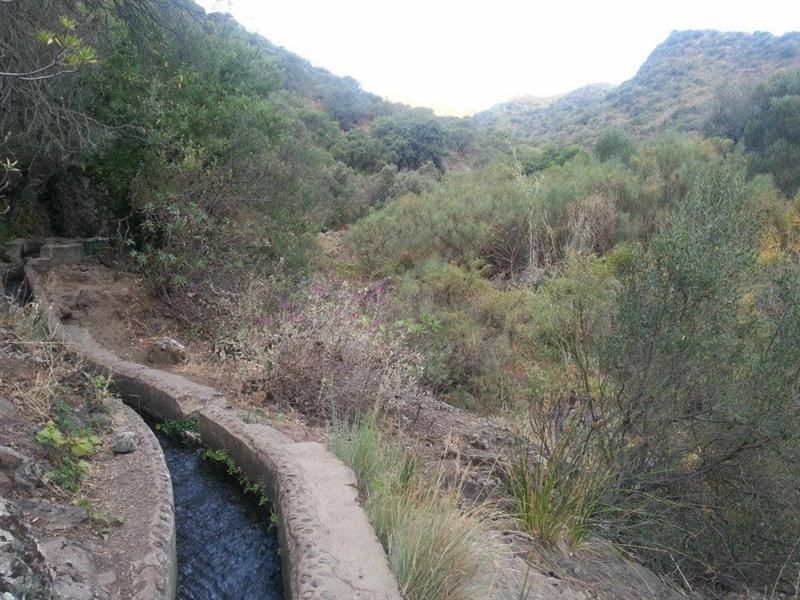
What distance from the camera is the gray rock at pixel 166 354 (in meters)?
7.79

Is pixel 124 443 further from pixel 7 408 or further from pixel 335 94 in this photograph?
pixel 335 94

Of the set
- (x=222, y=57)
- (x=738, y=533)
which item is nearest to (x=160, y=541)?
(x=738, y=533)

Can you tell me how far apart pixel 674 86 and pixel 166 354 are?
4521 centimetres

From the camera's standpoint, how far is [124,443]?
4.63 m

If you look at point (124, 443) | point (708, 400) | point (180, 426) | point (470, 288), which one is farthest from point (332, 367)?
point (470, 288)

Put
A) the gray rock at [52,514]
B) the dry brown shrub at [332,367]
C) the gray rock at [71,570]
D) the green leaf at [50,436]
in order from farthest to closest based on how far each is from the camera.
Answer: the dry brown shrub at [332,367]
the green leaf at [50,436]
the gray rock at [52,514]
the gray rock at [71,570]

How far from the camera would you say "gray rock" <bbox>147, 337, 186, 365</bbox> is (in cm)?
779

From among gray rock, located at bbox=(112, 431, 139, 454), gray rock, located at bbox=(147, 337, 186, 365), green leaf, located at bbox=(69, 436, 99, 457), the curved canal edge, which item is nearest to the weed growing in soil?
the curved canal edge

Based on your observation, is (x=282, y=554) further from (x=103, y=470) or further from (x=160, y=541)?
(x=103, y=470)

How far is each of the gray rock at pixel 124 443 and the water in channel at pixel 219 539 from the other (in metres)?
0.55

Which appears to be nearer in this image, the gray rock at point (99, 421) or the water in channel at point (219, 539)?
the water in channel at point (219, 539)

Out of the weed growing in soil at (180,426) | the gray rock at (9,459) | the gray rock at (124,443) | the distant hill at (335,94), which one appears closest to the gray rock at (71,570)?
the gray rock at (9,459)

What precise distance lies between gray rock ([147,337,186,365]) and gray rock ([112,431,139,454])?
3.15m

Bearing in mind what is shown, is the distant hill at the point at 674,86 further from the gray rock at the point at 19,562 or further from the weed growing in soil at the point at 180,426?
the gray rock at the point at 19,562
